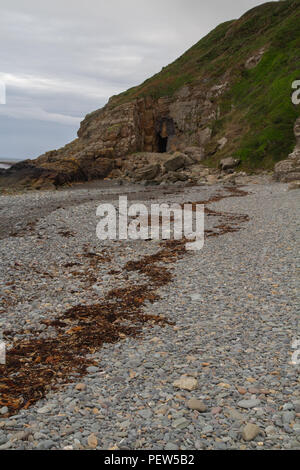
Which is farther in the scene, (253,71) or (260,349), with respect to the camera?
(253,71)

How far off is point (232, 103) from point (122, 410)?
80.7 m

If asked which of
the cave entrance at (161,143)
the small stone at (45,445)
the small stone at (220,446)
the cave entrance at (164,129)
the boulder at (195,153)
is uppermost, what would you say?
the cave entrance at (164,129)

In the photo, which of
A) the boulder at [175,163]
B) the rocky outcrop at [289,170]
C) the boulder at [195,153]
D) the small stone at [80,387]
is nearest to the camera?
the small stone at [80,387]

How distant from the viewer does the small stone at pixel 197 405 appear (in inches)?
252

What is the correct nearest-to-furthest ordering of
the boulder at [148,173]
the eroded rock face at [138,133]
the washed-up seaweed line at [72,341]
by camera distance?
1. the washed-up seaweed line at [72,341]
2. the boulder at [148,173]
3. the eroded rock face at [138,133]

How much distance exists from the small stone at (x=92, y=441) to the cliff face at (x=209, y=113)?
56.2 meters

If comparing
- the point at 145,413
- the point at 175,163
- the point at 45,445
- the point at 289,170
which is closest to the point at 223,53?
the point at 175,163

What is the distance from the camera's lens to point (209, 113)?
8144cm

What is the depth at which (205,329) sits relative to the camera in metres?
9.80

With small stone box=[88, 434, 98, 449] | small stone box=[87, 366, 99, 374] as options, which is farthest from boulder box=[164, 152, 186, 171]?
small stone box=[88, 434, 98, 449]

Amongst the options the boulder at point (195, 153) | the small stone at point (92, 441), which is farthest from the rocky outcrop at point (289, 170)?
the small stone at point (92, 441)

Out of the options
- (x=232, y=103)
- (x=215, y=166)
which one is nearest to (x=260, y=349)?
(x=215, y=166)

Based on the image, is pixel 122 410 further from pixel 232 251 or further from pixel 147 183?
pixel 147 183

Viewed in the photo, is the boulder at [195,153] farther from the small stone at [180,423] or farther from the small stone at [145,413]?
the small stone at [180,423]
